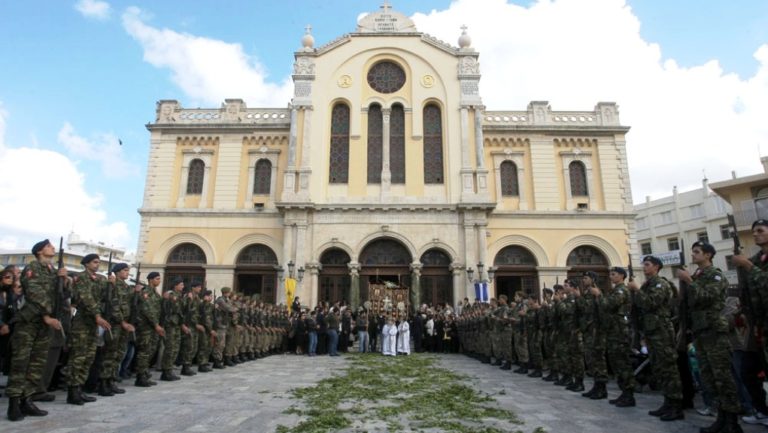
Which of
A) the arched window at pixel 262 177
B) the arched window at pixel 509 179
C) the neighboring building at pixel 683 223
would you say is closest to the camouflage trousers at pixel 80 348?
the arched window at pixel 262 177

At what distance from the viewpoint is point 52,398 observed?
23.0ft

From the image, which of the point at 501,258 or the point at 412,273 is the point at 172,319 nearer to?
the point at 412,273

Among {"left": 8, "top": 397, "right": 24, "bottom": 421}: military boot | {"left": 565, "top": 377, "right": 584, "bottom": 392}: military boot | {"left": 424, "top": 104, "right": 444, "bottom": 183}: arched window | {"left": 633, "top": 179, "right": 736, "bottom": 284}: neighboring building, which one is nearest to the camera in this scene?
{"left": 8, "top": 397, "right": 24, "bottom": 421}: military boot

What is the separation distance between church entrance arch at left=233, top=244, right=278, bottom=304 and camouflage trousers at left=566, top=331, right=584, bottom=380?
634 inches

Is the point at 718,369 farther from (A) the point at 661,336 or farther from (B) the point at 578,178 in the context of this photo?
(B) the point at 578,178

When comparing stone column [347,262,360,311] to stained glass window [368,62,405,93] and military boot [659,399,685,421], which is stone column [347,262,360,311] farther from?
military boot [659,399,685,421]

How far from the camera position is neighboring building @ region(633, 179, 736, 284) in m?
39.5

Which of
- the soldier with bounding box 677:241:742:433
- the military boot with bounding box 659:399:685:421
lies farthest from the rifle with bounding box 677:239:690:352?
the military boot with bounding box 659:399:685:421

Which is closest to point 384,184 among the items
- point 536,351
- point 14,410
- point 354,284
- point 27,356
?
point 354,284

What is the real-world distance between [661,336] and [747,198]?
25.8 m

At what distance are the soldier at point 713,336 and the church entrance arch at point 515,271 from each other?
55.6ft

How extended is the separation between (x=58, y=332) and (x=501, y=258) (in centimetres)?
1921

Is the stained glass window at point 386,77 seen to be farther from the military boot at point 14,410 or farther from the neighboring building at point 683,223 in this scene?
Answer: the neighboring building at point 683,223

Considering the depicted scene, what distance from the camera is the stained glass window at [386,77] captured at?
81.2 ft
